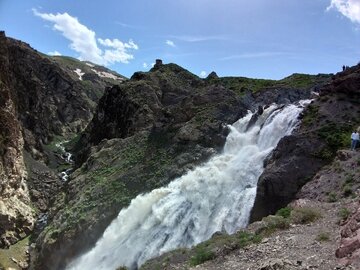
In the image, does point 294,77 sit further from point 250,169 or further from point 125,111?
point 250,169

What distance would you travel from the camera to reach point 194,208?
121 ft

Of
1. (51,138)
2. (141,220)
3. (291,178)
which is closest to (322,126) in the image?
(291,178)

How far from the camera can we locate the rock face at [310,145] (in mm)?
30781

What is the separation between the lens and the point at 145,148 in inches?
2121

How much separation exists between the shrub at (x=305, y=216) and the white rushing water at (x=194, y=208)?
832cm

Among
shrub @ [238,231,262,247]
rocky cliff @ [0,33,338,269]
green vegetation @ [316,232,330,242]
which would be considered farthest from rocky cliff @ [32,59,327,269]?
green vegetation @ [316,232,330,242]

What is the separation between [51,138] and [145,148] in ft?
204

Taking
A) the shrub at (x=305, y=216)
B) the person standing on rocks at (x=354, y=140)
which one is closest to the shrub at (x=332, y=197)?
the shrub at (x=305, y=216)

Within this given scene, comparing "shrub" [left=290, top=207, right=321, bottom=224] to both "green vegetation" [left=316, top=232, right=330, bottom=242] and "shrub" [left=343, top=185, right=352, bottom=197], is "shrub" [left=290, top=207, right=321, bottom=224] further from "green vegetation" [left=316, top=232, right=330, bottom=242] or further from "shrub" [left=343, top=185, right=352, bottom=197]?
"shrub" [left=343, top=185, right=352, bottom=197]

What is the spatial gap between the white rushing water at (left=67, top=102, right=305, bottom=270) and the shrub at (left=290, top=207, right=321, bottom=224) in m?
8.32

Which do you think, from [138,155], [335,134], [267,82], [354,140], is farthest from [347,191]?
[267,82]

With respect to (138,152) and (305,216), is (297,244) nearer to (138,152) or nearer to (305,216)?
(305,216)

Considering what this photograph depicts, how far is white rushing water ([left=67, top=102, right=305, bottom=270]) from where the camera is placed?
3375 cm

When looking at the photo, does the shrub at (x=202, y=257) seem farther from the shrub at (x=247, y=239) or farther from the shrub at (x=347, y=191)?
the shrub at (x=347, y=191)
